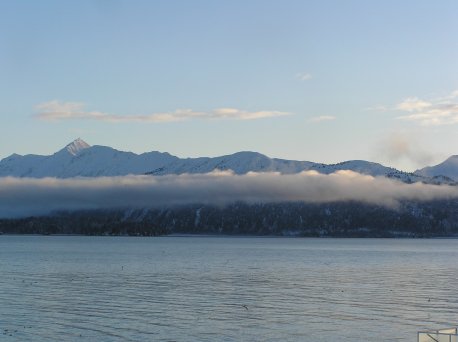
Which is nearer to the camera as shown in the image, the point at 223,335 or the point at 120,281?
the point at 223,335

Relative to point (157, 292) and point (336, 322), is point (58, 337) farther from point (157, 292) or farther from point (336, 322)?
point (157, 292)

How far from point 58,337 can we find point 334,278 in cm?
7388

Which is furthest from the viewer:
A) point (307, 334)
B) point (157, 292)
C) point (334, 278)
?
point (334, 278)

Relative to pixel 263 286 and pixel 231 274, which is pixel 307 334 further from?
pixel 231 274

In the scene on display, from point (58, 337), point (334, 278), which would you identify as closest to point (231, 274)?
point (334, 278)

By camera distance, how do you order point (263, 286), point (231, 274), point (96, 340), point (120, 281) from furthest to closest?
point (231, 274), point (120, 281), point (263, 286), point (96, 340)

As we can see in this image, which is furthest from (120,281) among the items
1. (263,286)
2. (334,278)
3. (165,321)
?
(165,321)

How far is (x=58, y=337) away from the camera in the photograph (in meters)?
65.8

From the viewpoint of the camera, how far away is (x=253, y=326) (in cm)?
7169

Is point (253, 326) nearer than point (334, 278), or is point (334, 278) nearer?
point (253, 326)

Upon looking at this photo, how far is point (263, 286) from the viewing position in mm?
112312

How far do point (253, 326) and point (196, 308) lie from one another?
45.5 ft

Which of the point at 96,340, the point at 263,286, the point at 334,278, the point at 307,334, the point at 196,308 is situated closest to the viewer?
the point at 96,340

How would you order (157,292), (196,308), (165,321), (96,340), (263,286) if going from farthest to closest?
(263,286), (157,292), (196,308), (165,321), (96,340)
